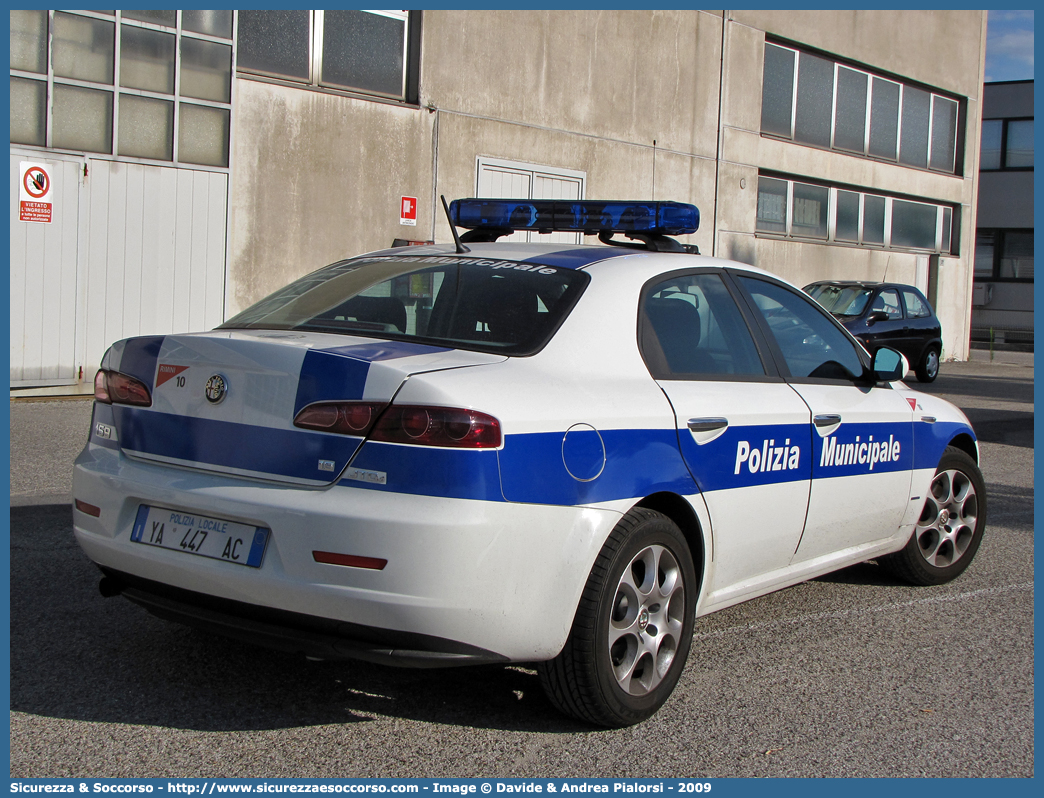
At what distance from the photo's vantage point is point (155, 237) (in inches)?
468

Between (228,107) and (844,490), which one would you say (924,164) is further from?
(844,490)

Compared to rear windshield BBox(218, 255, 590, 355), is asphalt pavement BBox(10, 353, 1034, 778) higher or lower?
lower

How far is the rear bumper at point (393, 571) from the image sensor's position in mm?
3008

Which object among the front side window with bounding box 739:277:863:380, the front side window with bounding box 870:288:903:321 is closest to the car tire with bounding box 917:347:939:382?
the front side window with bounding box 870:288:903:321

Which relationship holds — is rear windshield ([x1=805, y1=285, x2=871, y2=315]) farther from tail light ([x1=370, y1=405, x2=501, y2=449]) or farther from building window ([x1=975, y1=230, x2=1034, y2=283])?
building window ([x1=975, y1=230, x2=1034, y2=283])

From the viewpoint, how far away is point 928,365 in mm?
18297

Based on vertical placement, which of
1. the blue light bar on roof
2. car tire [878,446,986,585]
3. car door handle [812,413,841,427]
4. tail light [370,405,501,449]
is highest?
the blue light bar on roof

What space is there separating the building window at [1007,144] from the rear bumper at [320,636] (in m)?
38.2

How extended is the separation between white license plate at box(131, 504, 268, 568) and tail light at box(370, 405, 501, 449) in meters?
0.50

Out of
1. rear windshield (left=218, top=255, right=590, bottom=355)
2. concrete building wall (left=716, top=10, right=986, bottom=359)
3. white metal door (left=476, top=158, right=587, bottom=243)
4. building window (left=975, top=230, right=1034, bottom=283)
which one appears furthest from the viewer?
building window (left=975, top=230, right=1034, bottom=283)

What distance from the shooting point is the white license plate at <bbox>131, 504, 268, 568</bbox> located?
3.17m

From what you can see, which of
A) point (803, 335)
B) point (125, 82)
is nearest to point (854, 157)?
point (125, 82)

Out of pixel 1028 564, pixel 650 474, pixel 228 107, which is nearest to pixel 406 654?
pixel 650 474

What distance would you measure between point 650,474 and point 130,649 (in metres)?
Answer: 2.06
